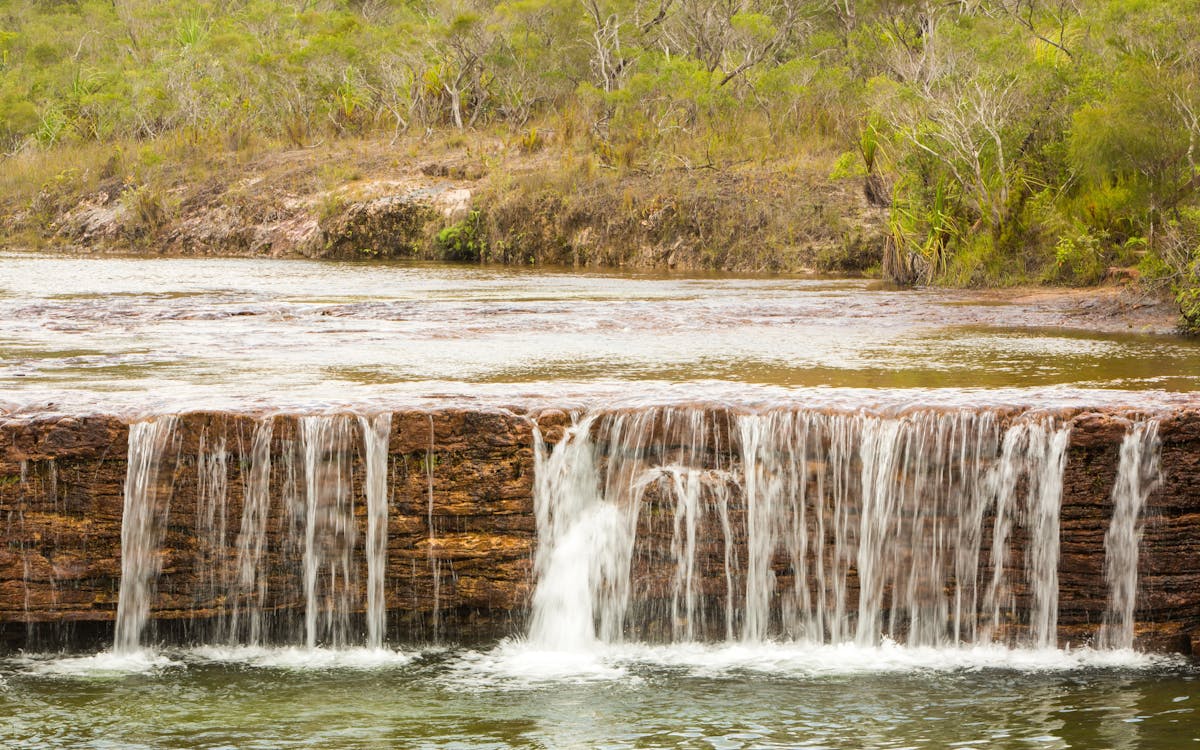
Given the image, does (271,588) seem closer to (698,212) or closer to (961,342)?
(961,342)

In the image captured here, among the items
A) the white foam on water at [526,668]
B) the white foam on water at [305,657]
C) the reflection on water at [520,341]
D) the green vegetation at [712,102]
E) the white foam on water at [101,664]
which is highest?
the green vegetation at [712,102]

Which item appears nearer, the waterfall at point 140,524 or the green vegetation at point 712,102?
the waterfall at point 140,524

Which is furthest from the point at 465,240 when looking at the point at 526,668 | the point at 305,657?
the point at 526,668

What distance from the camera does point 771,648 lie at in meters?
8.55

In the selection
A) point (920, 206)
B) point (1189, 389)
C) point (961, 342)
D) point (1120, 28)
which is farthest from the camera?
point (920, 206)

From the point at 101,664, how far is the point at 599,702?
2962 mm

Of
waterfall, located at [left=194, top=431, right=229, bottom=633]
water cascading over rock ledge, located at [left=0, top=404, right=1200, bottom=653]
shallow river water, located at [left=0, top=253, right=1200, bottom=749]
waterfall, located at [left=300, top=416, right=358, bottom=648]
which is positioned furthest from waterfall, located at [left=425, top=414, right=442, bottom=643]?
waterfall, located at [left=194, top=431, right=229, bottom=633]

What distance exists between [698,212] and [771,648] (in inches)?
938

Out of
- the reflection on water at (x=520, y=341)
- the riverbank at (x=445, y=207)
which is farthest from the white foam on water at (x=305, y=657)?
the riverbank at (x=445, y=207)

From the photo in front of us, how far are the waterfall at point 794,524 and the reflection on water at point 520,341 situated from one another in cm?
110

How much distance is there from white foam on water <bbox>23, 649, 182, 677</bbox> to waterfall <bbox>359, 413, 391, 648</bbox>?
1.15 meters

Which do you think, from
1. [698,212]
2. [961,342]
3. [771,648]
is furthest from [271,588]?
[698,212]

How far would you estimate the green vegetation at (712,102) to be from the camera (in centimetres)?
1978

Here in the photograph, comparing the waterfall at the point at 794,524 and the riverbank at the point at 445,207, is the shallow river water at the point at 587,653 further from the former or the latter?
the riverbank at the point at 445,207
